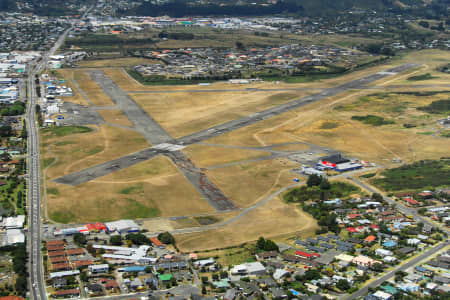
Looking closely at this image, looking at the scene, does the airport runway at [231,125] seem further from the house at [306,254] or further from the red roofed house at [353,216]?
the red roofed house at [353,216]

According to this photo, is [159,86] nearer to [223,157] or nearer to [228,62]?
[228,62]

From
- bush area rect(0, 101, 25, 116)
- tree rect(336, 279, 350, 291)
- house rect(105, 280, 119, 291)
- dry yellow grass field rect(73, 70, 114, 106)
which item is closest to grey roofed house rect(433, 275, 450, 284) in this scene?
tree rect(336, 279, 350, 291)

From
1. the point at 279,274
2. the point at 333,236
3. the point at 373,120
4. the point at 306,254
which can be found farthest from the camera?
the point at 373,120

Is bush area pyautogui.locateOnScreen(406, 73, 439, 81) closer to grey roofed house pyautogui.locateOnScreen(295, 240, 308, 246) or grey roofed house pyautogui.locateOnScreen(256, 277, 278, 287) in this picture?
grey roofed house pyautogui.locateOnScreen(295, 240, 308, 246)

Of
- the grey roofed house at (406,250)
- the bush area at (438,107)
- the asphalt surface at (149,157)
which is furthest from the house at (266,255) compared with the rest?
the bush area at (438,107)

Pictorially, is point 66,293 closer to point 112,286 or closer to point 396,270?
point 112,286

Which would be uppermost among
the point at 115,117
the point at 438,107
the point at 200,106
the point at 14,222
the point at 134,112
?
the point at 438,107

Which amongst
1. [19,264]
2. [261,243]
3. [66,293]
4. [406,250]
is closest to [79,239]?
[19,264]
